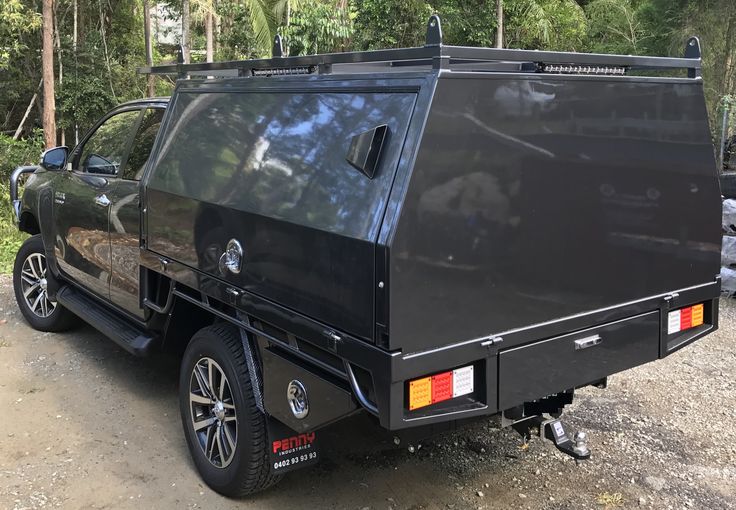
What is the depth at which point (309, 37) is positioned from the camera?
1548 centimetres

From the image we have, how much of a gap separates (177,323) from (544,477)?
2257 millimetres

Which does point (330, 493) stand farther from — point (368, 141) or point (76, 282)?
point (76, 282)

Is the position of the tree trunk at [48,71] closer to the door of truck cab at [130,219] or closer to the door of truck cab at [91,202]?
the door of truck cab at [91,202]

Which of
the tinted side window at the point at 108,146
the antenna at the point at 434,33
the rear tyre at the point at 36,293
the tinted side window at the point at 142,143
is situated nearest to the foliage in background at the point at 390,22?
the rear tyre at the point at 36,293

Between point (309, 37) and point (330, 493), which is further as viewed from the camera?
point (309, 37)

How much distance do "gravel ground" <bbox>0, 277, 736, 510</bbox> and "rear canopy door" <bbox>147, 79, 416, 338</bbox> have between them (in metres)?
0.90

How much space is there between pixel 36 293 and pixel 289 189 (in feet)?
13.8

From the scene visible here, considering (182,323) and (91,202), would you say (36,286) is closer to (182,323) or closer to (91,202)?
(91,202)

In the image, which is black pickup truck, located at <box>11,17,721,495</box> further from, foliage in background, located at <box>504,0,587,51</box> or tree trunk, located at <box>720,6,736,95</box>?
foliage in background, located at <box>504,0,587,51</box>

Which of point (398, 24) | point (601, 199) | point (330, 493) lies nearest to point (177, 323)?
point (330, 493)

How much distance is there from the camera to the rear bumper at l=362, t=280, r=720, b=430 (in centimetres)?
245

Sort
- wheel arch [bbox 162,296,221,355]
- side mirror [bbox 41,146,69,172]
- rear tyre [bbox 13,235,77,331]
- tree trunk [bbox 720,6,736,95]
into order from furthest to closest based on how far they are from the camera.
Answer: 1. tree trunk [bbox 720,6,736,95]
2. rear tyre [bbox 13,235,77,331]
3. side mirror [bbox 41,146,69,172]
4. wheel arch [bbox 162,296,221,355]

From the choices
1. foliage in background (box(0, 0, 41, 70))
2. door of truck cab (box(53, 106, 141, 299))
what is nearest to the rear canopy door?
door of truck cab (box(53, 106, 141, 299))

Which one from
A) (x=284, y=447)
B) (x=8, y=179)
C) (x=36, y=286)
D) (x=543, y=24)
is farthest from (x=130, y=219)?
(x=543, y=24)
